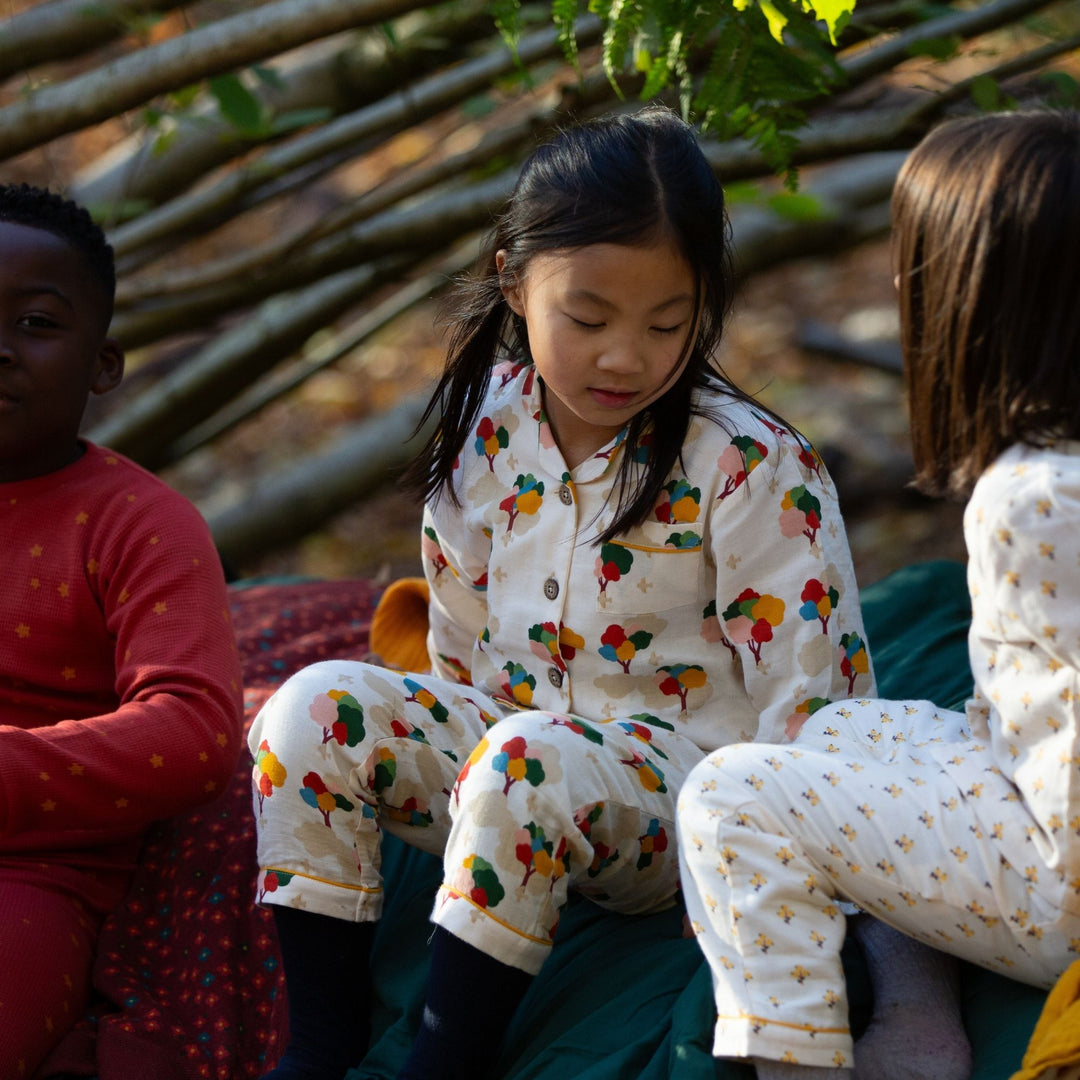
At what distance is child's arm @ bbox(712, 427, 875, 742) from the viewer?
193 cm

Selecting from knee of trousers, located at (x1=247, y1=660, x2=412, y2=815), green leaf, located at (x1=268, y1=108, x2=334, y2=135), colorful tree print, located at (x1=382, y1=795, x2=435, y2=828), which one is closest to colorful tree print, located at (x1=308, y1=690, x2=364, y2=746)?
knee of trousers, located at (x1=247, y1=660, x2=412, y2=815)

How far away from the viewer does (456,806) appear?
1.75m

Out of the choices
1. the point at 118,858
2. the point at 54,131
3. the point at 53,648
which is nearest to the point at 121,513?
the point at 53,648

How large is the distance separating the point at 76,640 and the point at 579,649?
738 millimetres

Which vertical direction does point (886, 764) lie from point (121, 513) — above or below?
below

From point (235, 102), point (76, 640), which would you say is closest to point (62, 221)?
point (76, 640)

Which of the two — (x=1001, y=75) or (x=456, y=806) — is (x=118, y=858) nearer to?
(x=456, y=806)

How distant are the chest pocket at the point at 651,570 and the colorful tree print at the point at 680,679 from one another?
9 cm

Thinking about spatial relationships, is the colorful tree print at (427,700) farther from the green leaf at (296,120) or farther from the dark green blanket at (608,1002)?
the green leaf at (296,120)

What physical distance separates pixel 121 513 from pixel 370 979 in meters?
0.76

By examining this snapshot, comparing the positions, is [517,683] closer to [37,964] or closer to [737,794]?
[737,794]

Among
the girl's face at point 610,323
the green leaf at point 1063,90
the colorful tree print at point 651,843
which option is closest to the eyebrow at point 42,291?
the girl's face at point 610,323

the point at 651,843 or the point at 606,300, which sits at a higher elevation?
the point at 606,300

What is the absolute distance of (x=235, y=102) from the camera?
2.92m
